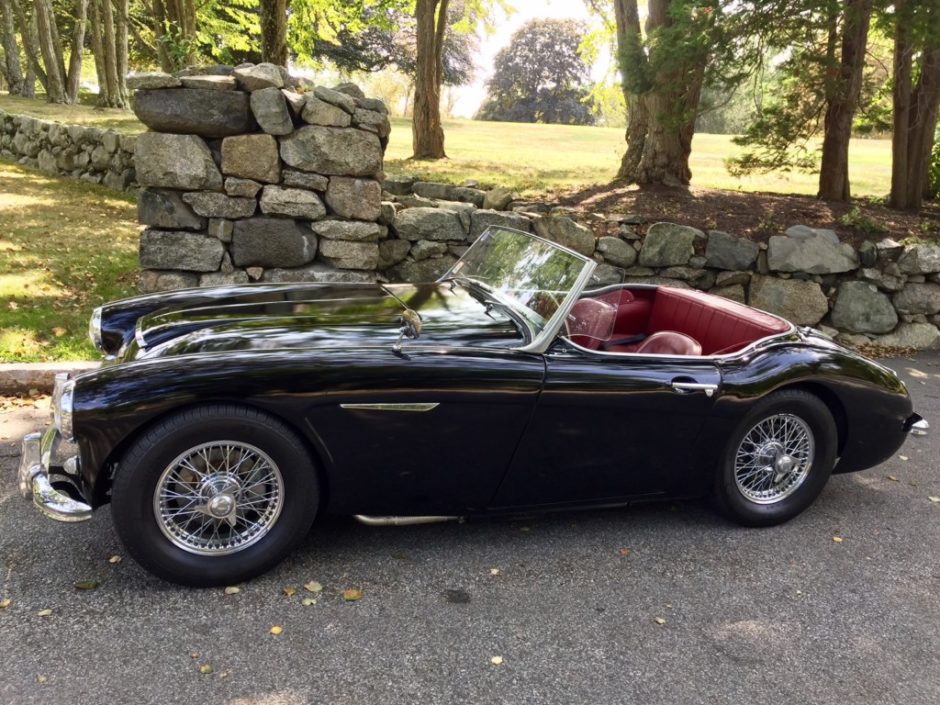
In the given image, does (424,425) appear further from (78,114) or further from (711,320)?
(78,114)

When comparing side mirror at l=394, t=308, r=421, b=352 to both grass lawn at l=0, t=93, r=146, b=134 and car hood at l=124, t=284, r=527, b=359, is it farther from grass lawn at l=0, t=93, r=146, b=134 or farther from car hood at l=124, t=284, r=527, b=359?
grass lawn at l=0, t=93, r=146, b=134

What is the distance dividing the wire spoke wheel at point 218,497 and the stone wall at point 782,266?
4.52 m

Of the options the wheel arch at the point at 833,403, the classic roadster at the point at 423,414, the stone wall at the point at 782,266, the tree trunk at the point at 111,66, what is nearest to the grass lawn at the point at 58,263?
the classic roadster at the point at 423,414

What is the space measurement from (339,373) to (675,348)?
5.82 ft

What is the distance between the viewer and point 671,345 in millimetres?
3852

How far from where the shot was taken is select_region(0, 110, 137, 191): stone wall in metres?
12.4

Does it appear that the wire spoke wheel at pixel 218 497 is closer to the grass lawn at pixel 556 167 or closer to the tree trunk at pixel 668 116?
the grass lawn at pixel 556 167

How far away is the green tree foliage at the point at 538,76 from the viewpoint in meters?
48.4

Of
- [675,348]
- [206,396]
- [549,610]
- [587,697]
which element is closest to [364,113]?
[675,348]

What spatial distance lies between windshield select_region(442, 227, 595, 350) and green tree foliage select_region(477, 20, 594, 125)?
46.3 metres

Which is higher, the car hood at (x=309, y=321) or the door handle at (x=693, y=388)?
the car hood at (x=309, y=321)

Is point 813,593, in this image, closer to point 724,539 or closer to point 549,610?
point 724,539

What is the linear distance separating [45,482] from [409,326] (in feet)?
5.02

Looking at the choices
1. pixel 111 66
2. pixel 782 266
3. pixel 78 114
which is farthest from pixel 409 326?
pixel 111 66
